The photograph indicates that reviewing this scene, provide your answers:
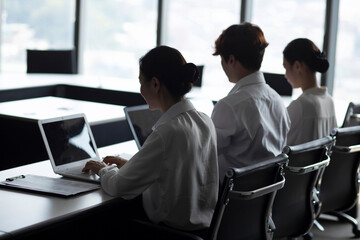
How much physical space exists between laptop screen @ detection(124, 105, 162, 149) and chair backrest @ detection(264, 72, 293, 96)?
2151 millimetres

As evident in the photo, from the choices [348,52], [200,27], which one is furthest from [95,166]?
[200,27]

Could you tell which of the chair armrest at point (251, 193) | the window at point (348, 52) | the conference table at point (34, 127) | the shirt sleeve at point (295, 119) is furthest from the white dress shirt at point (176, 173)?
the window at point (348, 52)

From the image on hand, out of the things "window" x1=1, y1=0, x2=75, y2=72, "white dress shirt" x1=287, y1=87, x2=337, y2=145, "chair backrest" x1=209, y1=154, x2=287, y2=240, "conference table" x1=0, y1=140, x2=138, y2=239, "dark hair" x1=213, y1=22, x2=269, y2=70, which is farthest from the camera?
"window" x1=1, y1=0, x2=75, y2=72

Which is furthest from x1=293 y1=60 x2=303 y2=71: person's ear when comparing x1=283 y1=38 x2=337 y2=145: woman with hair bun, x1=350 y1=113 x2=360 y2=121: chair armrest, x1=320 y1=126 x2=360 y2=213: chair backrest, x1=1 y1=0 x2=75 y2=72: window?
x1=1 y1=0 x2=75 y2=72: window

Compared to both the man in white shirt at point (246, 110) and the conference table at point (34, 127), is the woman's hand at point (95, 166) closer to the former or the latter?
the man in white shirt at point (246, 110)

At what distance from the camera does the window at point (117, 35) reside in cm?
779

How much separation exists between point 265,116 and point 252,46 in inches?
13.8

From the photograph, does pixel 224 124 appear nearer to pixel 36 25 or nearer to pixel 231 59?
pixel 231 59

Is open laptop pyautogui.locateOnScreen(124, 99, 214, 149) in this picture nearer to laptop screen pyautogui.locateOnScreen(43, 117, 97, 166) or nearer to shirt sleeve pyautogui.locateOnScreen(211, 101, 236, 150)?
laptop screen pyautogui.locateOnScreen(43, 117, 97, 166)

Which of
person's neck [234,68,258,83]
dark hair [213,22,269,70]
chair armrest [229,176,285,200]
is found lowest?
chair armrest [229,176,285,200]

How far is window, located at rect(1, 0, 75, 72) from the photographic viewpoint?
8.40 meters

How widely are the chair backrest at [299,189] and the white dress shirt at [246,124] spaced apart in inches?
7.8

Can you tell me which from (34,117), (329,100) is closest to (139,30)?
(34,117)

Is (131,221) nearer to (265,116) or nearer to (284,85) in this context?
(265,116)
